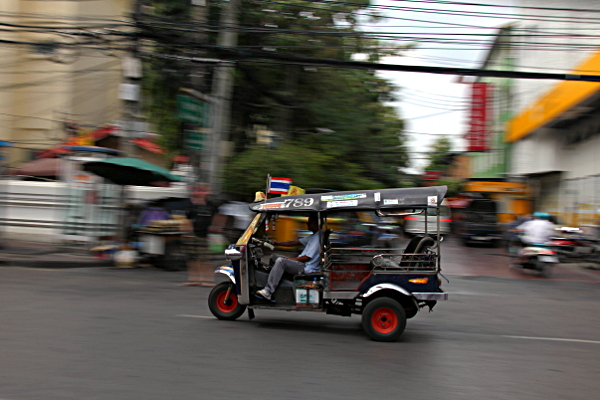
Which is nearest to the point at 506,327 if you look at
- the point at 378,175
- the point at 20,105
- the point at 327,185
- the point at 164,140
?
the point at 327,185

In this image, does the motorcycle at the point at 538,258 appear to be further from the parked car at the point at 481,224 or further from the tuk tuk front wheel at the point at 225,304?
the tuk tuk front wheel at the point at 225,304

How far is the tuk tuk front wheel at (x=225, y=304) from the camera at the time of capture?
758 cm

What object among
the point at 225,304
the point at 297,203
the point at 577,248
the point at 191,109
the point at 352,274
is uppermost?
the point at 191,109

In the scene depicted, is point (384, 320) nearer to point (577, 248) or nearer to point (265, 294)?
point (265, 294)

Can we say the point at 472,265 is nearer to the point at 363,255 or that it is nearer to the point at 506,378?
the point at 363,255

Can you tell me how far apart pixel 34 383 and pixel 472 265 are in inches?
522

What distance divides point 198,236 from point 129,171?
8.36ft

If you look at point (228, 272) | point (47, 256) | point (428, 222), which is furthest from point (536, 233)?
point (47, 256)

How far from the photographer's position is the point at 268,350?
20.3ft

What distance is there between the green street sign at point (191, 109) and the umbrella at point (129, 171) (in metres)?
1.32

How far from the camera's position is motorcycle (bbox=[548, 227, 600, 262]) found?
15430 millimetres

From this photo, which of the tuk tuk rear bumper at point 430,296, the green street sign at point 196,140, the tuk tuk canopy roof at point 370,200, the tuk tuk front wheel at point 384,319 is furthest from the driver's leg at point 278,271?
the green street sign at point 196,140

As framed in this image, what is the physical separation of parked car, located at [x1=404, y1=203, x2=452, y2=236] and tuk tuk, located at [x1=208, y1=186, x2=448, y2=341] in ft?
0.46

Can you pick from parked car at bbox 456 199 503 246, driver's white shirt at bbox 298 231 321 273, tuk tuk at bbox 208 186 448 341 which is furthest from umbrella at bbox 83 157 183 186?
parked car at bbox 456 199 503 246
